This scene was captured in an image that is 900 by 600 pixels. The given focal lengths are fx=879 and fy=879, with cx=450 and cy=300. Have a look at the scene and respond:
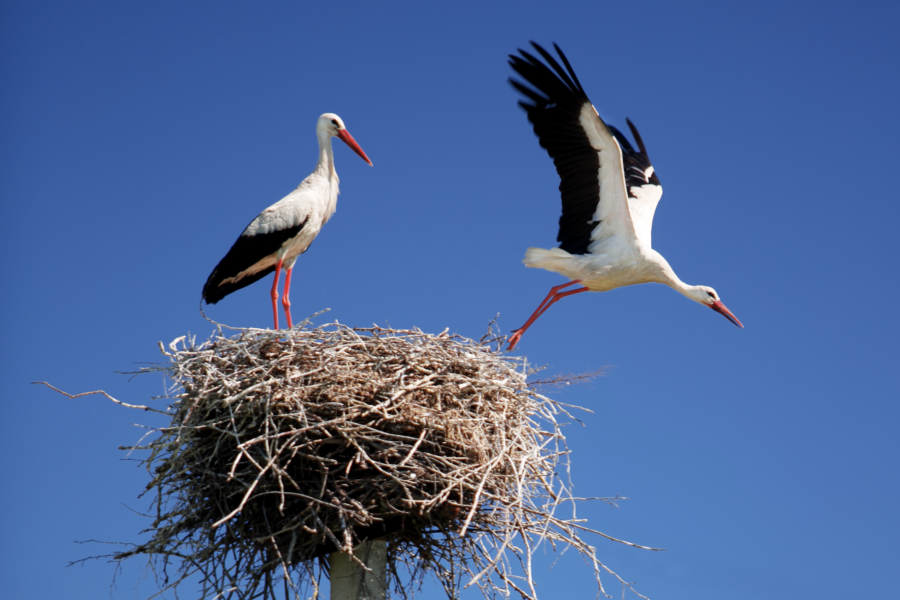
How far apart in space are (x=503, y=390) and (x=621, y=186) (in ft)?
9.21

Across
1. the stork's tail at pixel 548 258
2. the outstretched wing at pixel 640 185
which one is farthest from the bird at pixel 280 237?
the outstretched wing at pixel 640 185

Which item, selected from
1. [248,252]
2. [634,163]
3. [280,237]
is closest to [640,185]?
[634,163]

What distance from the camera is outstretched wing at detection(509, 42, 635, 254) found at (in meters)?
7.13

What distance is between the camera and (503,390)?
5176 mm

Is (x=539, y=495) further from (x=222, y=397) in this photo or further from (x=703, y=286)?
(x=703, y=286)

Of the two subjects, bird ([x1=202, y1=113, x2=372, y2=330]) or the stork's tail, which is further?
the stork's tail

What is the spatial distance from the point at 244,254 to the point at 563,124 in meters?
2.82

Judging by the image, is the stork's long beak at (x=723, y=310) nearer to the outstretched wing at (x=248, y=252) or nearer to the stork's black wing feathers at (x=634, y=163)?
the stork's black wing feathers at (x=634, y=163)

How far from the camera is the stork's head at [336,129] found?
7.80 metres

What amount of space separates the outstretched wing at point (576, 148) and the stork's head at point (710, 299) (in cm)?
141

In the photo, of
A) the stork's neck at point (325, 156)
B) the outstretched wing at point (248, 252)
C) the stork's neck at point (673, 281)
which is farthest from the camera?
the stork's neck at point (673, 281)

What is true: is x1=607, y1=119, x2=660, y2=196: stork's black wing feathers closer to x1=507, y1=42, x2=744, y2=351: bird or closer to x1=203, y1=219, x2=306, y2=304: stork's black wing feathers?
x1=507, y1=42, x2=744, y2=351: bird

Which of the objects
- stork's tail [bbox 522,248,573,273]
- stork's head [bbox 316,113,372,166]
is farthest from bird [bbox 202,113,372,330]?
stork's tail [bbox 522,248,573,273]

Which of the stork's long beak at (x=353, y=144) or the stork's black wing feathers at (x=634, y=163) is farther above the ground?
the stork's black wing feathers at (x=634, y=163)
